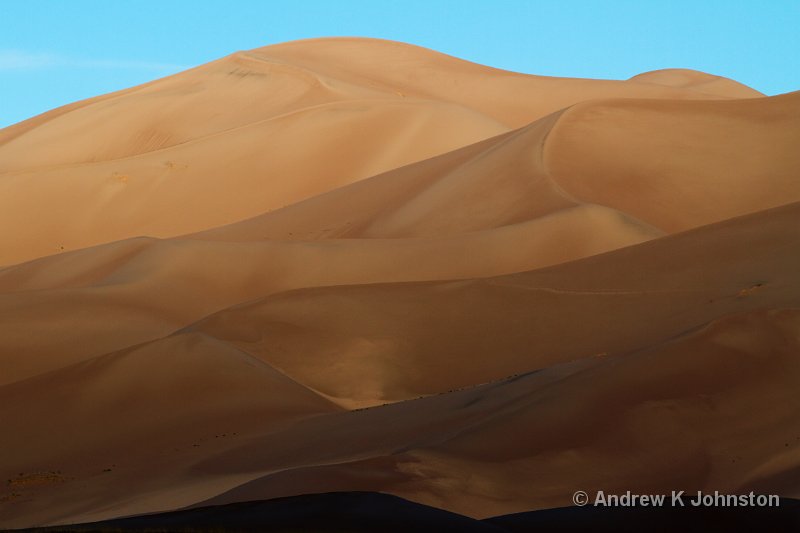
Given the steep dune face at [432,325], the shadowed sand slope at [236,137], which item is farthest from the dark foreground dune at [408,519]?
the shadowed sand slope at [236,137]

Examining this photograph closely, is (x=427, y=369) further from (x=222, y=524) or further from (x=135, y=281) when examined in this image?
(x=222, y=524)

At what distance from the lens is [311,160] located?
48938 mm

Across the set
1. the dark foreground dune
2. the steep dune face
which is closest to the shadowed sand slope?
the steep dune face

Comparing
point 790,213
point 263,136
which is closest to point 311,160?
point 263,136

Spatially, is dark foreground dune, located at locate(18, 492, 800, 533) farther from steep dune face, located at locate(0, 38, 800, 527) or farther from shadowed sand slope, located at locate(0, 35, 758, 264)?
shadowed sand slope, located at locate(0, 35, 758, 264)

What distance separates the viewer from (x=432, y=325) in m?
23.8

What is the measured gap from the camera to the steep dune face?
15031mm

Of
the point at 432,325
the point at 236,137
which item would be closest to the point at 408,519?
the point at 432,325

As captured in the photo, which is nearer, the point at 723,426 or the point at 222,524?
the point at 222,524

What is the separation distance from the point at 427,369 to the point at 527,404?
629 cm

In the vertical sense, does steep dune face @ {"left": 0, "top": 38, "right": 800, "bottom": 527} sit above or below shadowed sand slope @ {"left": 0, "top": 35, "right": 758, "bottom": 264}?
below

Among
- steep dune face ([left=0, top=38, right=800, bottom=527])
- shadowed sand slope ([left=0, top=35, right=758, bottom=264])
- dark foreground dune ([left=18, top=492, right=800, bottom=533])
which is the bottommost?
dark foreground dune ([left=18, top=492, right=800, bottom=533])

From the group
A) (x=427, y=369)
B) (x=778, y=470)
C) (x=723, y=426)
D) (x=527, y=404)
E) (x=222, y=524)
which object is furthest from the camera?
(x=427, y=369)

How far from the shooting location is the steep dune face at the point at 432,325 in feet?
49.3
